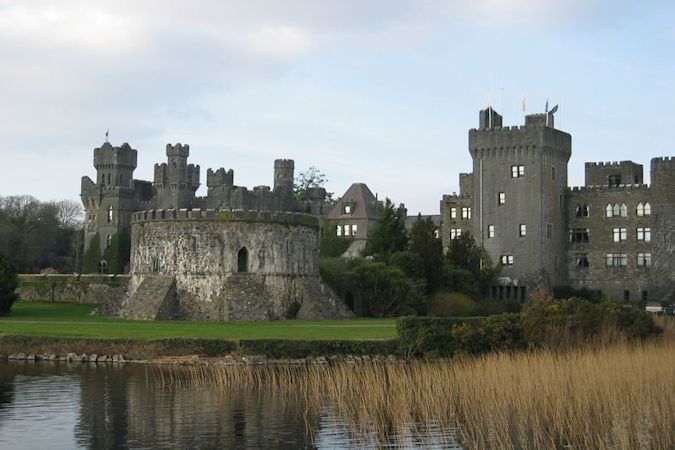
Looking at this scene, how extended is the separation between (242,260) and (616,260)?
31.1 m

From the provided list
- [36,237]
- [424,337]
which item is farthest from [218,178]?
[424,337]

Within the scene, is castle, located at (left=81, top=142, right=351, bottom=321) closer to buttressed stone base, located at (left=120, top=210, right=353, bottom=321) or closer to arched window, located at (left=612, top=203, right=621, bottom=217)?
buttressed stone base, located at (left=120, top=210, right=353, bottom=321)

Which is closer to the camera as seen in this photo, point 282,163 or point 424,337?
point 424,337

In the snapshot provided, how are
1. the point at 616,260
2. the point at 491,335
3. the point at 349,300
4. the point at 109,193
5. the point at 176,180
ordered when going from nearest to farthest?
the point at 491,335, the point at 349,300, the point at 616,260, the point at 176,180, the point at 109,193

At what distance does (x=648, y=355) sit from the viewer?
94.9 feet

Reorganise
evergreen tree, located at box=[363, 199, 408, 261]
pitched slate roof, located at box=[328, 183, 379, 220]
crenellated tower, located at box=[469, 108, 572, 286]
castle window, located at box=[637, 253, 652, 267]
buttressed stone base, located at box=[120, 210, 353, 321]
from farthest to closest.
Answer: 1. pitched slate roof, located at box=[328, 183, 379, 220]
2. castle window, located at box=[637, 253, 652, 267]
3. crenellated tower, located at box=[469, 108, 572, 286]
4. evergreen tree, located at box=[363, 199, 408, 261]
5. buttressed stone base, located at box=[120, 210, 353, 321]

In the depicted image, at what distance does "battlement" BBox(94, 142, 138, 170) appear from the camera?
94938mm

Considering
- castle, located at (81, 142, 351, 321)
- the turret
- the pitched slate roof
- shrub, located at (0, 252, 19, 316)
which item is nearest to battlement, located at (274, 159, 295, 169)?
the turret

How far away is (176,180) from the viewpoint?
91.0 metres

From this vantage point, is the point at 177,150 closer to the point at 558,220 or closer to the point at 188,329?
the point at 558,220

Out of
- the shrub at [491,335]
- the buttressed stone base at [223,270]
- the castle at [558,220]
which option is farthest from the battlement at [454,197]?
the shrub at [491,335]

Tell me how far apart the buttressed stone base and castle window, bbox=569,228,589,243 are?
2561 cm

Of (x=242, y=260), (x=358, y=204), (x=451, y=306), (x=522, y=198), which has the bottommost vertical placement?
(x=451, y=306)

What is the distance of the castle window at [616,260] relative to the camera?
7400 cm
